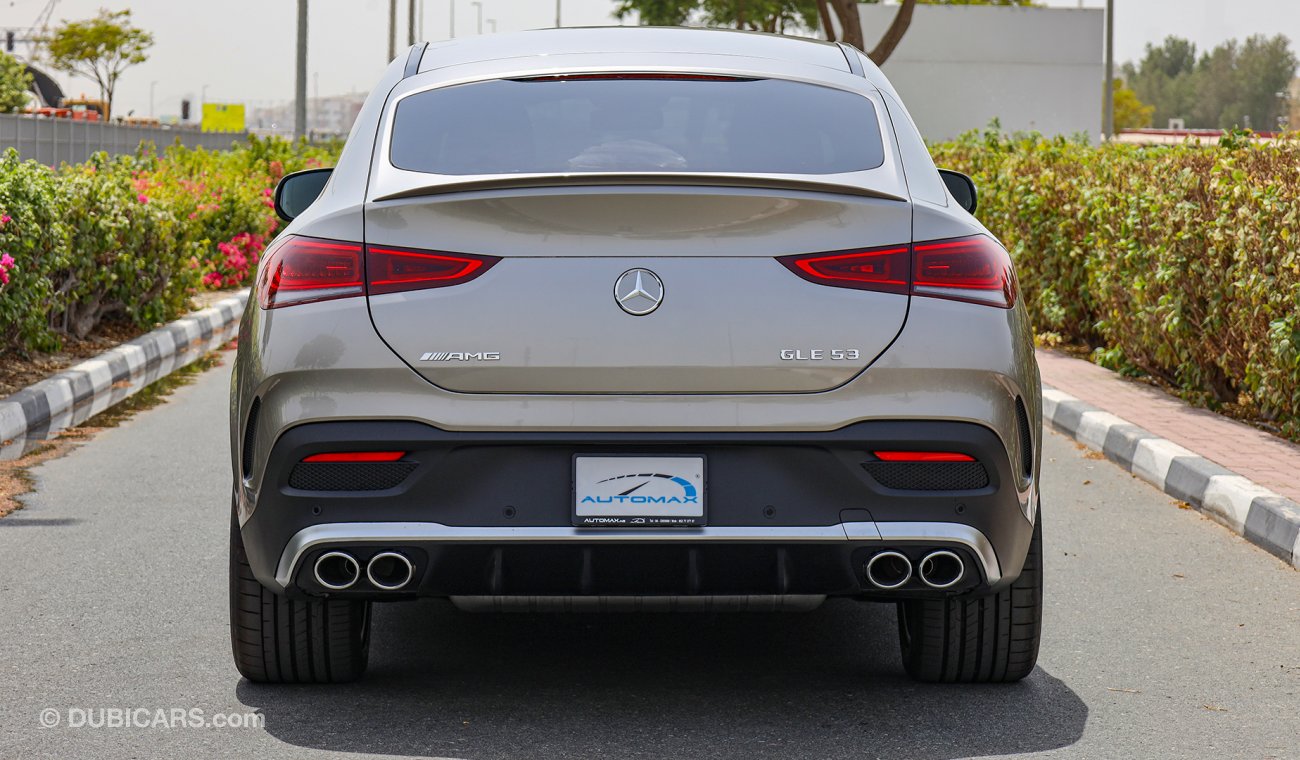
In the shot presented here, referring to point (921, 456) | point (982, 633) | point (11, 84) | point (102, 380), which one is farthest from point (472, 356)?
point (11, 84)

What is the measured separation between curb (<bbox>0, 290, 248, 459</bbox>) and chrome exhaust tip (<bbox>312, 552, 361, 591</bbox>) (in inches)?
187

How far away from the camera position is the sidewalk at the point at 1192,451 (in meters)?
6.54

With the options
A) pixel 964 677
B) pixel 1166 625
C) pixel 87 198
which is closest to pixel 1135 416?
pixel 1166 625

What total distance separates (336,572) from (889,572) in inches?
49.3

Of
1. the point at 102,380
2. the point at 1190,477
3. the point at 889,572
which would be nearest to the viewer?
the point at 889,572

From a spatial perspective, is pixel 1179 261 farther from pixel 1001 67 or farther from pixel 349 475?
pixel 1001 67

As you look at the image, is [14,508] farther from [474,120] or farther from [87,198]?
[87,198]

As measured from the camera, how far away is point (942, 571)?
3.88 m

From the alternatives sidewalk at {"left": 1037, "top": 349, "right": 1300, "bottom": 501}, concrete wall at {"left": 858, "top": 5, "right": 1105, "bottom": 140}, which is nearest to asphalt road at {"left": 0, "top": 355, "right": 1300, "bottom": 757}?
sidewalk at {"left": 1037, "top": 349, "right": 1300, "bottom": 501}

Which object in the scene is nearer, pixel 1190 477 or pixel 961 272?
pixel 961 272

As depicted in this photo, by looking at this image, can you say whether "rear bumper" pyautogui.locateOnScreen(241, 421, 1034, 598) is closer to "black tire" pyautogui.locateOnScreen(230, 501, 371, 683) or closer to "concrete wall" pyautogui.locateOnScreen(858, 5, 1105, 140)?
"black tire" pyautogui.locateOnScreen(230, 501, 371, 683)

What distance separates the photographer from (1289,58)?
16538cm

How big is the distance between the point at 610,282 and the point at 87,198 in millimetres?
8433

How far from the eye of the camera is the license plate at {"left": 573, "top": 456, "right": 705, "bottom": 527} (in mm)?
3756
